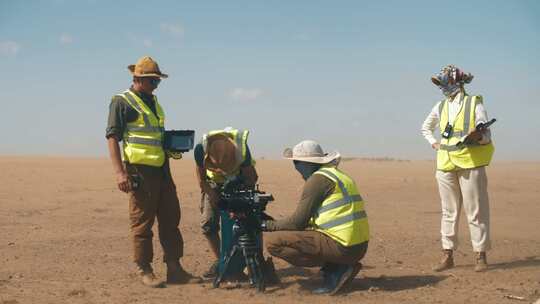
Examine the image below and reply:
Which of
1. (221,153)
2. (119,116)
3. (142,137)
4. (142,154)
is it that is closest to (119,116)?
(119,116)

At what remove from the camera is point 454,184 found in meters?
6.95

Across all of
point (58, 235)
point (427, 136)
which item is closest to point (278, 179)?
point (58, 235)

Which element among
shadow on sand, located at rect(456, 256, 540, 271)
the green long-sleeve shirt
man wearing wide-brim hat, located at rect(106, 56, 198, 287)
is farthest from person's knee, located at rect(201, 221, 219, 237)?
shadow on sand, located at rect(456, 256, 540, 271)

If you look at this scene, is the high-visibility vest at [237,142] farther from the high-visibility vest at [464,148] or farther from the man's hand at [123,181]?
the high-visibility vest at [464,148]

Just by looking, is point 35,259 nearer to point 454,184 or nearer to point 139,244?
point 139,244

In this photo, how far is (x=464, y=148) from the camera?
6.76 meters

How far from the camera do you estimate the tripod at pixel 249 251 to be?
19.1ft

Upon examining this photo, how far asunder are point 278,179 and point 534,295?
578 inches

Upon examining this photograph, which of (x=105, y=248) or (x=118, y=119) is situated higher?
(x=118, y=119)

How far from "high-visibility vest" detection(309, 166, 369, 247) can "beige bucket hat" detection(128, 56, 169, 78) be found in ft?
6.50

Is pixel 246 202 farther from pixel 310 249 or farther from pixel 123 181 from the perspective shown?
pixel 123 181

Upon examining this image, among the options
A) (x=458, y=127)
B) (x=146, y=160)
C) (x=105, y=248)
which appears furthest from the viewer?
(x=105, y=248)

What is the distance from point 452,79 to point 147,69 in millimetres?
3521

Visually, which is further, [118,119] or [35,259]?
[35,259]
